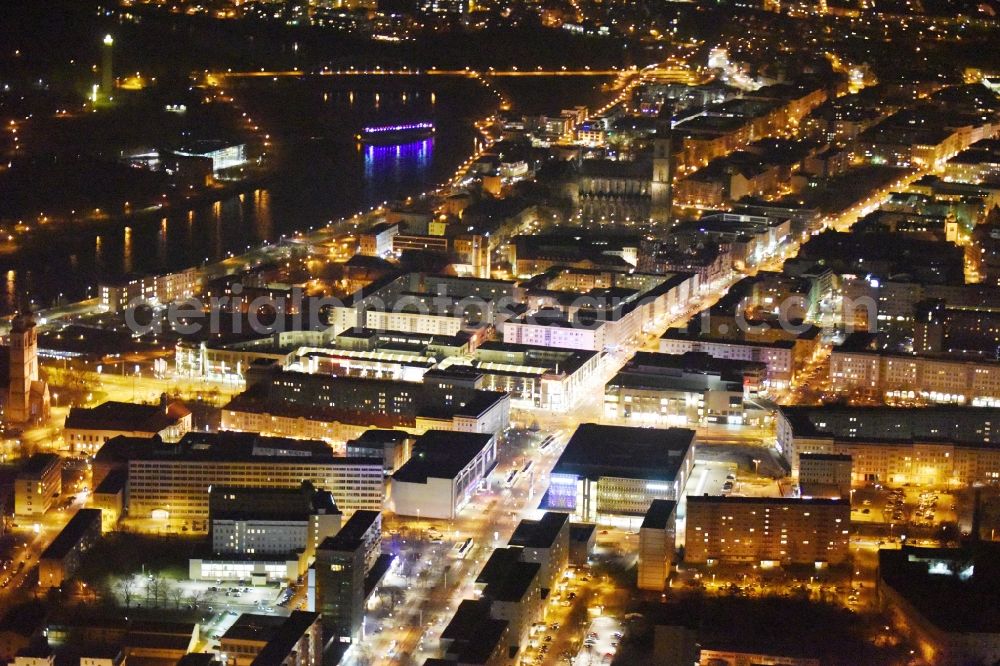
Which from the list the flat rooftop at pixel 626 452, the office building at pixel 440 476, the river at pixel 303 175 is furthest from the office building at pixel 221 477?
the river at pixel 303 175

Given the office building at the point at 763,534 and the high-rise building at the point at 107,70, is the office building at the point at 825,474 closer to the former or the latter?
the office building at the point at 763,534

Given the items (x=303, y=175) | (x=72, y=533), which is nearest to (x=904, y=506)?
(x=72, y=533)

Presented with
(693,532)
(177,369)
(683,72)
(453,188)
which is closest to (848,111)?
(683,72)

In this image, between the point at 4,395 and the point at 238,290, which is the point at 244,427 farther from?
the point at 238,290

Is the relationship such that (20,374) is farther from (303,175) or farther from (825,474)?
(303,175)

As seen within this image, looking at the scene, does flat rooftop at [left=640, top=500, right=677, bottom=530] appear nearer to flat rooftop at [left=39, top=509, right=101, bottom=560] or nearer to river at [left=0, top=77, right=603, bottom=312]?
flat rooftop at [left=39, top=509, right=101, bottom=560]
